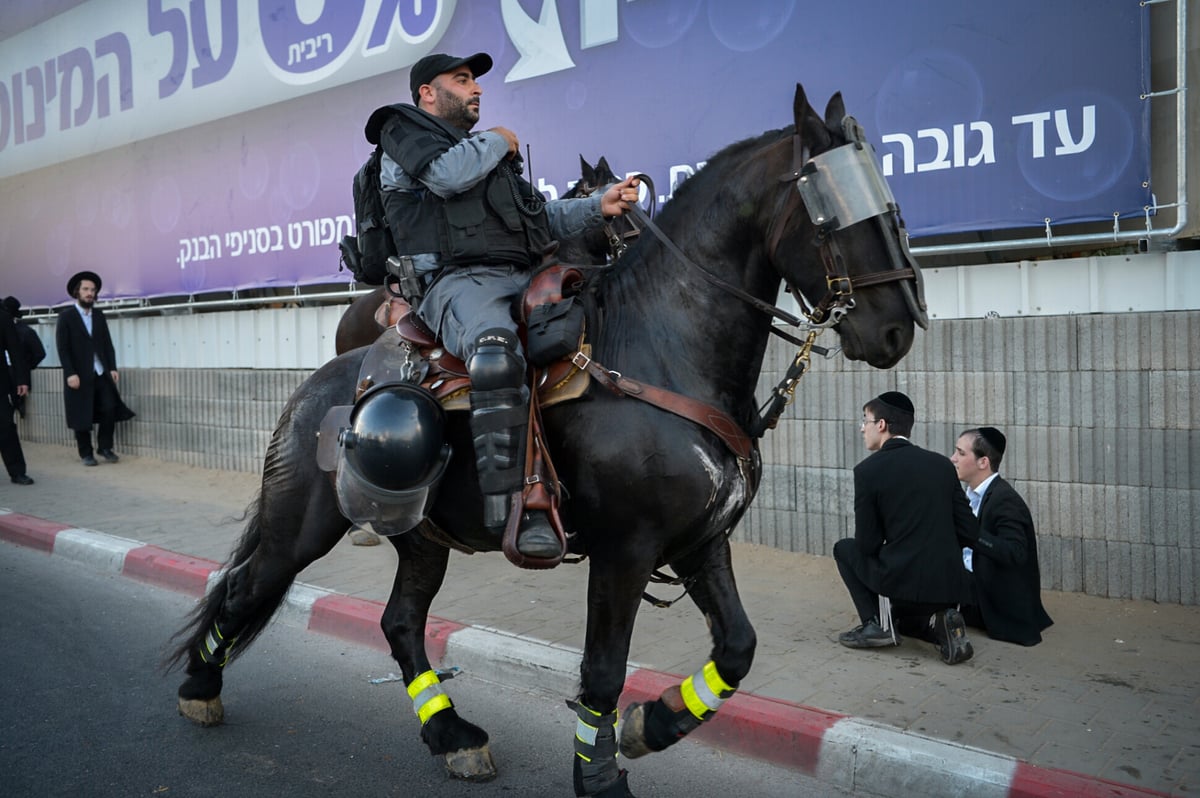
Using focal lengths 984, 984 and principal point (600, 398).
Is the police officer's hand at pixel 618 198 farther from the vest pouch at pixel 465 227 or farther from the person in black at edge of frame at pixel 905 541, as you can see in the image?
the person in black at edge of frame at pixel 905 541

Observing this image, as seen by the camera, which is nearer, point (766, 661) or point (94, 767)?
point (94, 767)

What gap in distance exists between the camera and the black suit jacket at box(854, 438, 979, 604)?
→ 16.3 ft

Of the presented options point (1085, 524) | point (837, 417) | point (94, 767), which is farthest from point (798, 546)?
point (94, 767)

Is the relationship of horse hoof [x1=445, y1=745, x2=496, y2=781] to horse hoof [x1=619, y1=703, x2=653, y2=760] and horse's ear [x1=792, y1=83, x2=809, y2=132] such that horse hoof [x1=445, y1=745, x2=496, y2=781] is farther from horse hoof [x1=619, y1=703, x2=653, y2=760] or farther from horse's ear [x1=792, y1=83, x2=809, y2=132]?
horse's ear [x1=792, y1=83, x2=809, y2=132]

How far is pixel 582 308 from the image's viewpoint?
3.44 m

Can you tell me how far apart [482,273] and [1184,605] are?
4475 mm

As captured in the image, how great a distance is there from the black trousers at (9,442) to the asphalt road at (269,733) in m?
5.74

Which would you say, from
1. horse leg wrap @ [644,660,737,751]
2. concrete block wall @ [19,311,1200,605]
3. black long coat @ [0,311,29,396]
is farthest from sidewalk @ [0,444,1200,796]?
black long coat @ [0,311,29,396]

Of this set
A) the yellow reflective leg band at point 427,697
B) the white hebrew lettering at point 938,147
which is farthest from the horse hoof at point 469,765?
the white hebrew lettering at point 938,147

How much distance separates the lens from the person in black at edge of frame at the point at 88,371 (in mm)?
12047

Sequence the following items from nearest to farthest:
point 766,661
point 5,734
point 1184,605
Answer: point 5,734 → point 766,661 → point 1184,605

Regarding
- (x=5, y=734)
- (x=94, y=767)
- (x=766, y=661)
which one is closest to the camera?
(x=94, y=767)

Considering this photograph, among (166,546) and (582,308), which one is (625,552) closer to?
(582,308)

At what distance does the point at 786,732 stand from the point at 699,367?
1.81 metres
